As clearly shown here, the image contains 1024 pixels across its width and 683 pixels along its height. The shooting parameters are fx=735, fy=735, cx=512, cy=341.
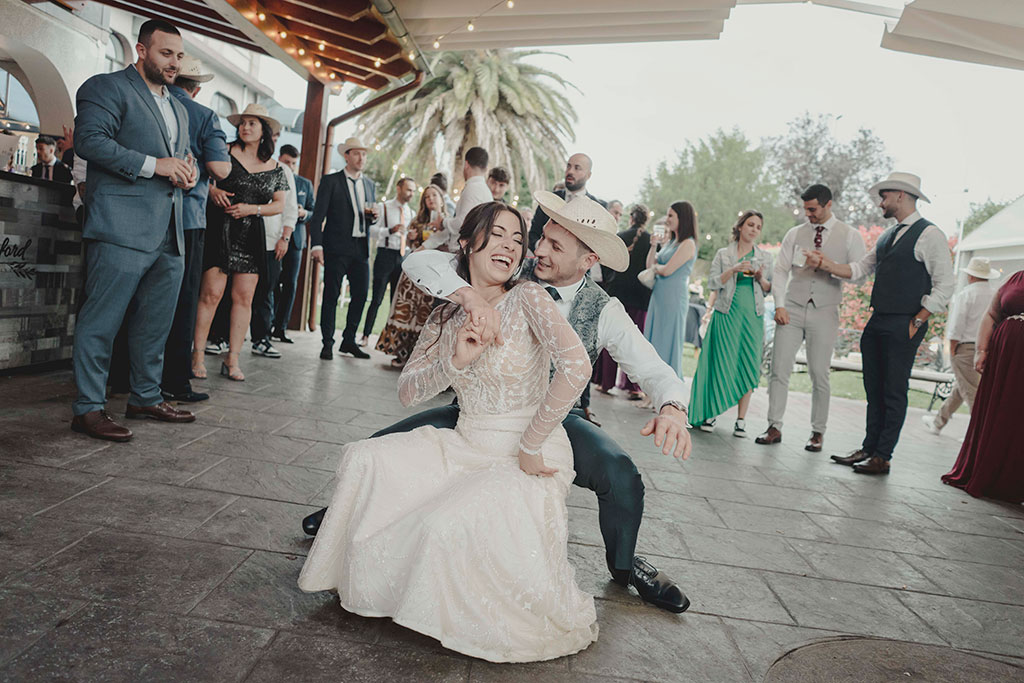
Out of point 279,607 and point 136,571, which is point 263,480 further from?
point 279,607

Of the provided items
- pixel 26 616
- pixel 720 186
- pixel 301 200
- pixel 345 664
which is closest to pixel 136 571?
pixel 26 616

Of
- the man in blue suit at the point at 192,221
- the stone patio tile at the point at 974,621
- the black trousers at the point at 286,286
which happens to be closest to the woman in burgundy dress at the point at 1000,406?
the stone patio tile at the point at 974,621

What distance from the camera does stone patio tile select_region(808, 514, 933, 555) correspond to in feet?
12.6

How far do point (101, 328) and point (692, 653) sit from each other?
3335 mm

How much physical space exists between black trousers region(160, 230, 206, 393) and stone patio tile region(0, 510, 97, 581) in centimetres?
235

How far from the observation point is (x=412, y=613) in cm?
206

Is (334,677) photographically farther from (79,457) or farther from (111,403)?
(111,403)

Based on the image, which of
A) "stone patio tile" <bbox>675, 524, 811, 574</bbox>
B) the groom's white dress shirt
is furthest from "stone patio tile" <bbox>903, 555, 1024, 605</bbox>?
the groom's white dress shirt

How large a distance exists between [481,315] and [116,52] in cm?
1854

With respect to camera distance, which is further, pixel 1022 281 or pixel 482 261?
pixel 1022 281

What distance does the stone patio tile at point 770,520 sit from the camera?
12.7ft

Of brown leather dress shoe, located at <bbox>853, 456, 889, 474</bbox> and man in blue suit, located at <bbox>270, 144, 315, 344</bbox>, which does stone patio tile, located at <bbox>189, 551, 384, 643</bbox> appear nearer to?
brown leather dress shoe, located at <bbox>853, 456, 889, 474</bbox>

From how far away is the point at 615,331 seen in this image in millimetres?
2758

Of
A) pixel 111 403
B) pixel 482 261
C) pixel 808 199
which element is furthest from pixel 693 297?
pixel 482 261
